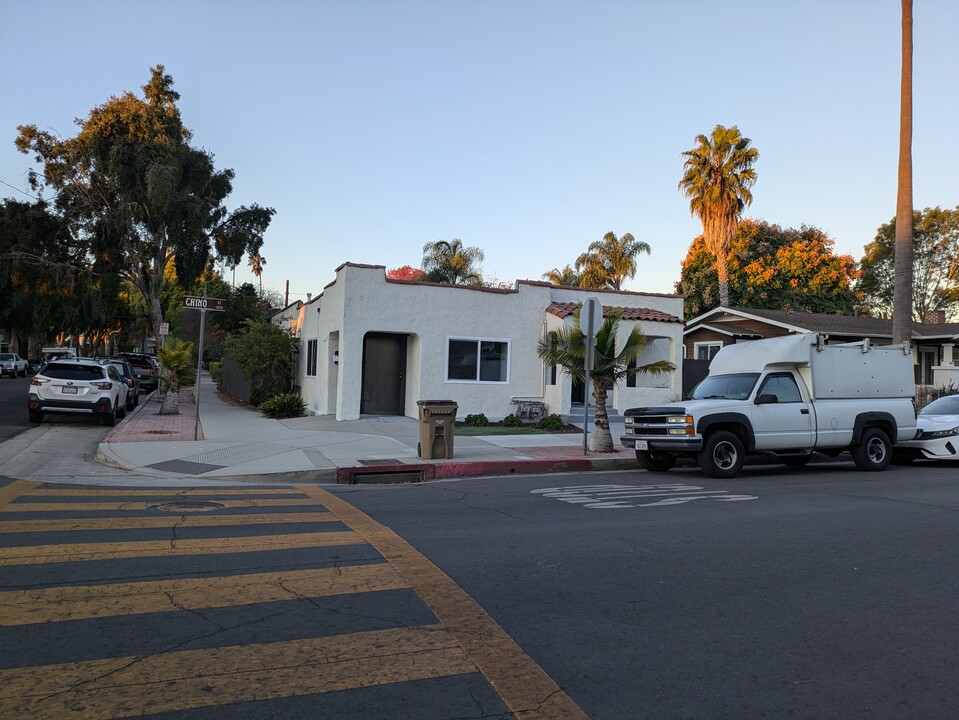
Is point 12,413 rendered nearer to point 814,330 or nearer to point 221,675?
point 221,675

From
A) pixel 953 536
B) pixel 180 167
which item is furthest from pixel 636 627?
pixel 180 167

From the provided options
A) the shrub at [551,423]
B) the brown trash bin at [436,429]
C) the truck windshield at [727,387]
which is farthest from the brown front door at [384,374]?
the truck windshield at [727,387]

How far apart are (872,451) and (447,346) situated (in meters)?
10.8

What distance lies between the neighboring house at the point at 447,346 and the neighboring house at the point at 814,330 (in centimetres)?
733

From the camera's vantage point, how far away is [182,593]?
17.1ft

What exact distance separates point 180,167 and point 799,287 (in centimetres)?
3190

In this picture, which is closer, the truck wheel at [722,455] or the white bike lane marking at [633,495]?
the white bike lane marking at [633,495]

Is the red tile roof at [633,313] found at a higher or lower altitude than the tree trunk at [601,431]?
higher

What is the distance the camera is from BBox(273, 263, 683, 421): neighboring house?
19969 mm

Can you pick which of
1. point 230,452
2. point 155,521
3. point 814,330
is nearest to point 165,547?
point 155,521

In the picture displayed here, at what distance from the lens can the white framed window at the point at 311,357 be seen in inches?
939

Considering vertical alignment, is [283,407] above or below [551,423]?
above

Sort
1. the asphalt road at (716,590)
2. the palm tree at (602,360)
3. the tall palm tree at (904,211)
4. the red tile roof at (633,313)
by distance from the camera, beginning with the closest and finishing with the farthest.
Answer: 1. the asphalt road at (716,590)
2. the palm tree at (602,360)
3. the tall palm tree at (904,211)
4. the red tile roof at (633,313)

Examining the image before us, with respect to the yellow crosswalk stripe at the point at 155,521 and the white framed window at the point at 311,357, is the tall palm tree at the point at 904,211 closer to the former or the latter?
the yellow crosswalk stripe at the point at 155,521
